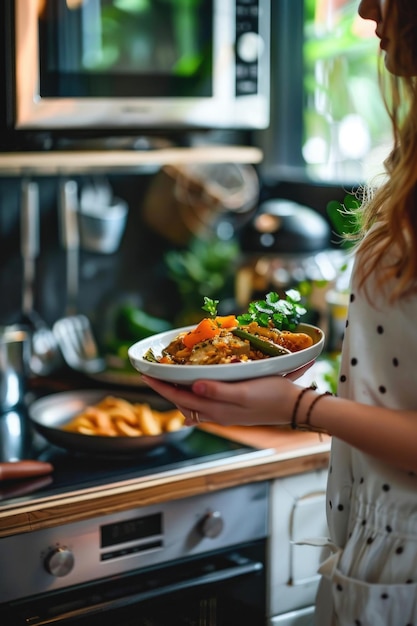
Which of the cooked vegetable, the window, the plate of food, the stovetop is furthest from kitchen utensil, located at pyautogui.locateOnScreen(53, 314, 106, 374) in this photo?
the cooked vegetable

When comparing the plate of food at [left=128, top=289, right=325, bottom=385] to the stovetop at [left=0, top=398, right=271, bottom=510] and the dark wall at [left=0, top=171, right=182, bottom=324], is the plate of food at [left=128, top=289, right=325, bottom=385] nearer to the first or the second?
the stovetop at [left=0, top=398, right=271, bottom=510]

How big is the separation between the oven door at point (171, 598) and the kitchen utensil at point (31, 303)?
73 cm

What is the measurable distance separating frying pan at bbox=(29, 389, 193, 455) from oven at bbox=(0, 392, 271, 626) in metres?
0.03

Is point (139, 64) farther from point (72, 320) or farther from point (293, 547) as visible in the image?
point (293, 547)

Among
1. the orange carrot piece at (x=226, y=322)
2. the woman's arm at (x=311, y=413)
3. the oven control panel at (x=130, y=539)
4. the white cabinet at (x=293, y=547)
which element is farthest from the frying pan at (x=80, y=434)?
the woman's arm at (x=311, y=413)

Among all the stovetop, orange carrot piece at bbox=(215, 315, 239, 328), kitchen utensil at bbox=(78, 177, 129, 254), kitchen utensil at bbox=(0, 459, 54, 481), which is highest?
kitchen utensil at bbox=(78, 177, 129, 254)

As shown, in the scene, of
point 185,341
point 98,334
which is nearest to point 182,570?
point 185,341

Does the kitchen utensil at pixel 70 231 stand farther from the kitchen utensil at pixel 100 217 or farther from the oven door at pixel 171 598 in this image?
the oven door at pixel 171 598

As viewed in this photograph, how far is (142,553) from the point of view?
1.75 metres

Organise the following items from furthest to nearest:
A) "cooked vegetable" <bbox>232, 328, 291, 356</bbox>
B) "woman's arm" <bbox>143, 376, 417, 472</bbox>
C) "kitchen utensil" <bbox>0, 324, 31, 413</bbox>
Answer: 1. "kitchen utensil" <bbox>0, 324, 31, 413</bbox>
2. "cooked vegetable" <bbox>232, 328, 291, 356</bbox>
3. "woman's arm" <bbox>143, 376, 417, 472</bbox>

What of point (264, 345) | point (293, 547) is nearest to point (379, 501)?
point (264, 345)

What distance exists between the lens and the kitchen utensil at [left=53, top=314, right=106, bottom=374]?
2.39 meters

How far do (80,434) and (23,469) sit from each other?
0.15m

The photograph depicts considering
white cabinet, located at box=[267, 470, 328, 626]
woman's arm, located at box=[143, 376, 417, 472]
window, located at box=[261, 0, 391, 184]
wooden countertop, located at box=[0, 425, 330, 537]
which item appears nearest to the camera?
woman's arm, located at box=[143, 376, 417, 472]
